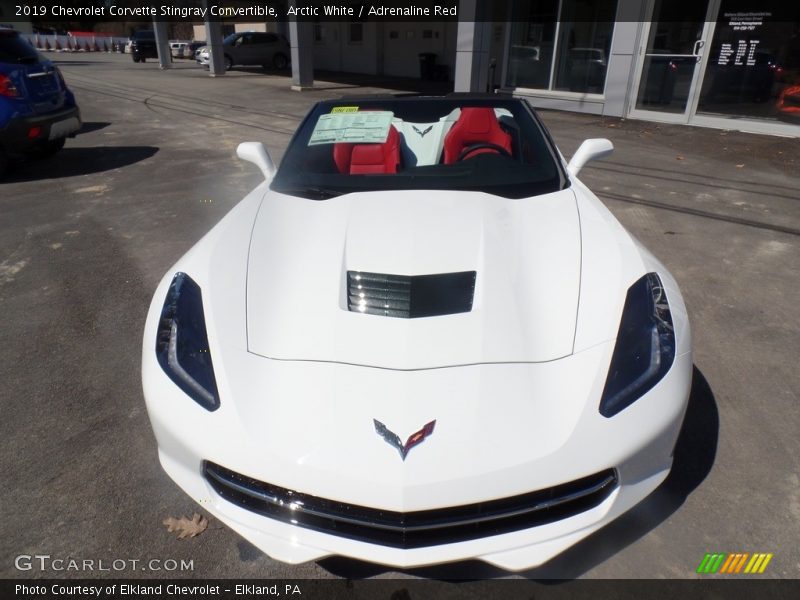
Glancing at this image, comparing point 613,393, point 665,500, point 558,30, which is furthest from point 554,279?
point 558,30

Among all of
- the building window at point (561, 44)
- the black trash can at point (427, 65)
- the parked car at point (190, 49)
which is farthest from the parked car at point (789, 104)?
the parked car at point (190, 49)

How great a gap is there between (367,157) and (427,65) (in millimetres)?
21914

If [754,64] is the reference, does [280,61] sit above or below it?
below

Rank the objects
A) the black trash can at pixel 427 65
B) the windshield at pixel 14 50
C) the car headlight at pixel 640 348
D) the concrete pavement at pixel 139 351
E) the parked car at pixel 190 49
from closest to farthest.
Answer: the car headlight at pixel 640 348 → the concrete pavement at pixel 139 351 → the windshield at pixel 14 50 → the black trash can at pixel 427 65 → the parked car at pixel 190 49

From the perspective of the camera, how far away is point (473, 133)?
296cm

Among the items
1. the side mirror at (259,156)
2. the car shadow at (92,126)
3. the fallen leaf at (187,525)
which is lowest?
the fallen leaf at (187,525)

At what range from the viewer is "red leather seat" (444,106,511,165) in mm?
2963

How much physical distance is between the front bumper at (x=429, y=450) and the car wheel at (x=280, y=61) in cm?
2756

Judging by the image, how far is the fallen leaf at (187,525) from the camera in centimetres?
196

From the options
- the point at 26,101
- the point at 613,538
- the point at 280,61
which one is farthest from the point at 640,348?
the point at 280,61

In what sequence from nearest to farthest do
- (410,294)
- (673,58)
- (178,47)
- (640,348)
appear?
(640,348), (410,294), (673,58), (178,47)

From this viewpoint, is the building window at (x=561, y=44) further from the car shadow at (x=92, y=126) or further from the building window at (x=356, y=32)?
the building window at (x=356, y=32)

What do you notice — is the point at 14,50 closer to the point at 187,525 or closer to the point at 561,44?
the point at 187,525

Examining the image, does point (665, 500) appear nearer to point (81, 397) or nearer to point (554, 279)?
point (554, 279)
